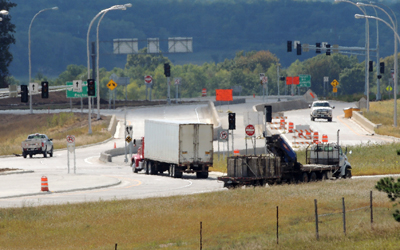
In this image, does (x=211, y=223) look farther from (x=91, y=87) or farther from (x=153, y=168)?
(x=91, y=87)

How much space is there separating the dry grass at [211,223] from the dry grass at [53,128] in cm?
3991

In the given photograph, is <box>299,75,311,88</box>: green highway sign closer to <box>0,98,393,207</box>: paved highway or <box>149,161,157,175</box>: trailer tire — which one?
<box>0,98,393,207</box>: paved highway

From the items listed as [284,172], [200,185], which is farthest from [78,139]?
[284,172]

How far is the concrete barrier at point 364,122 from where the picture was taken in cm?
6179

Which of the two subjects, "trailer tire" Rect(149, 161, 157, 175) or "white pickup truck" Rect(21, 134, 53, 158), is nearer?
"trailer tire" Rect(149, 161, 157, 175)

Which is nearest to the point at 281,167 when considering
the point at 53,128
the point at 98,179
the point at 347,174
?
the point at 347,174

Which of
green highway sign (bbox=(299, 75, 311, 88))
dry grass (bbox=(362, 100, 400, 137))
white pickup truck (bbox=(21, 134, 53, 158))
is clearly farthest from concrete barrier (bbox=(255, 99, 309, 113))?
green highway sign (bbox=(299, 75, 311, 88))

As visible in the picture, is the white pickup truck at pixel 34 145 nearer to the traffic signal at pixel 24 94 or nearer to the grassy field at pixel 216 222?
the traffic signal at pixel 24 94

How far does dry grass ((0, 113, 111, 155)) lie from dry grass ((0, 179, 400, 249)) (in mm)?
39913

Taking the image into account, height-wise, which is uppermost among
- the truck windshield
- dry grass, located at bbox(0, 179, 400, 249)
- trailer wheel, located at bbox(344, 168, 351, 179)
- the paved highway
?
the truck windshield

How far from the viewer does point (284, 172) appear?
98.7 feet

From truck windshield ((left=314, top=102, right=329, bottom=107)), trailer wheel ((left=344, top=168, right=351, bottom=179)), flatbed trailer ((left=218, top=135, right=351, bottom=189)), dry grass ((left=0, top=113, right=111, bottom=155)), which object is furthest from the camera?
truck windshield ((left=314, top=102, right=329, bottom=107))

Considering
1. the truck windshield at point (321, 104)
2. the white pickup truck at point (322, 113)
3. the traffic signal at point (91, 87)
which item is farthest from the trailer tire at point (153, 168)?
the truck windshield at point (321, 104)

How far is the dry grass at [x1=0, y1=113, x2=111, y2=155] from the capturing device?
214ft
